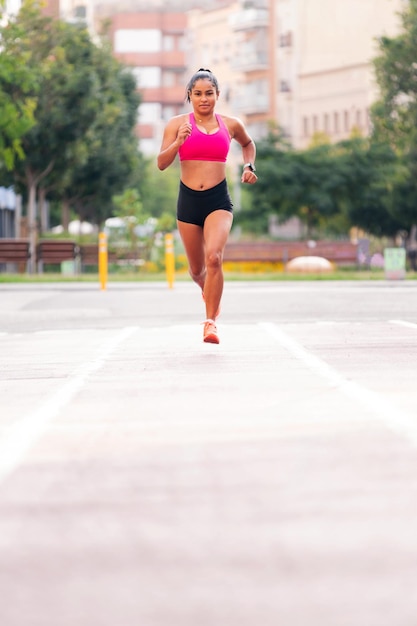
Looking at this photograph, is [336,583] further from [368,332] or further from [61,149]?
[61,149]

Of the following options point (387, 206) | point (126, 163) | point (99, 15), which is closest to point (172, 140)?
point (387, 206)

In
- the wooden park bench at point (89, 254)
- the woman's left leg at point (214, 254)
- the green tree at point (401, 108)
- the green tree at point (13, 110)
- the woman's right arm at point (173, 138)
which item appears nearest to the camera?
the woman's right arm at point (173, 138)

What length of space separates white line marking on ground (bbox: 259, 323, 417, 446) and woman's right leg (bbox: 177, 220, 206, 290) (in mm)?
1507

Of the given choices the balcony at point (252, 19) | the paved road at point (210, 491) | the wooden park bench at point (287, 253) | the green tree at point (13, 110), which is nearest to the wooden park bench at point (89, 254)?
the wooden park bench at point (287, 253)

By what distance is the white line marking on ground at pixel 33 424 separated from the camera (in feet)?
23.6

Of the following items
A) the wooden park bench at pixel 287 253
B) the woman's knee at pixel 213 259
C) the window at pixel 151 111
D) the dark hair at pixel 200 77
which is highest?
the window at pixel 151 111

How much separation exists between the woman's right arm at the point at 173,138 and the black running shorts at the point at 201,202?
0.31 metres

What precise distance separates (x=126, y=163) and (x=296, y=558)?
68.1 m

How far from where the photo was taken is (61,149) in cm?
5716

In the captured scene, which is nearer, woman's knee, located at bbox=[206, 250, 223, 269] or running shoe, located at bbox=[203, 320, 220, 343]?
running shoe, located at bbox=[203, 320, 220, 343]

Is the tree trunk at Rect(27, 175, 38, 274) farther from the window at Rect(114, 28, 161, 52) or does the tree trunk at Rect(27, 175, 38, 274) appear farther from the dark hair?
the window at Rect(114, 28, 161, 52)

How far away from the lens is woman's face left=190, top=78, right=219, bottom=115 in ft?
48.7

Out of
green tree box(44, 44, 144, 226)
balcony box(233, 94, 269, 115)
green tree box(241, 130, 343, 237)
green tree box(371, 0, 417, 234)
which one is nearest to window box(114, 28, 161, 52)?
balcony box(233, 94, 269, 115)

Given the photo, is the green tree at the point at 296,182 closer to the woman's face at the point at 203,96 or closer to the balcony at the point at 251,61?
the woman's face at the point at 203,96
